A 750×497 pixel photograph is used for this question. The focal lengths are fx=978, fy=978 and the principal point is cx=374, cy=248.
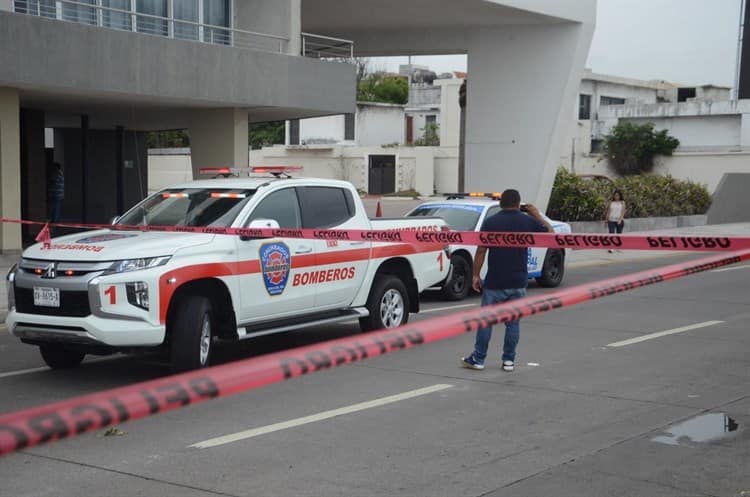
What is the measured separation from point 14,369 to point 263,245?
108 inches

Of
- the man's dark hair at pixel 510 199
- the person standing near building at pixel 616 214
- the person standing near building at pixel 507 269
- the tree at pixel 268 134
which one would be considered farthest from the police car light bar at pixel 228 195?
the tree at pixel 268 134

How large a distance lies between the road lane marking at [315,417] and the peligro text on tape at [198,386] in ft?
9.88

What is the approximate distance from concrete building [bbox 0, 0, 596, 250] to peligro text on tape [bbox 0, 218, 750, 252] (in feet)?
28.2

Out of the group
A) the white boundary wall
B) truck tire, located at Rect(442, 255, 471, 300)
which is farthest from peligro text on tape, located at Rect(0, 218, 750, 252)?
the white boundary wall

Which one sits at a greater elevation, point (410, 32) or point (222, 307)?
point (410, 32)

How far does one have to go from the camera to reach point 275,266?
380 inches

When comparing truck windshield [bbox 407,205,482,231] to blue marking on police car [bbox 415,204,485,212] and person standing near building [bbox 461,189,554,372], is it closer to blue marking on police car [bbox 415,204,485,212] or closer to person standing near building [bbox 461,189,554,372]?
blue marking on police car [bbox 415,204,485,212]

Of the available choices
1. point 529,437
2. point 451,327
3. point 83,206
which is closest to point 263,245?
point 529,437

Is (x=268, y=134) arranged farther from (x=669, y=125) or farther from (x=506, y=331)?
(x=506, y=331)

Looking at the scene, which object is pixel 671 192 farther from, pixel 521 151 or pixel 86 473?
pixel 86 473

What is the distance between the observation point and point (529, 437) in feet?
23.5

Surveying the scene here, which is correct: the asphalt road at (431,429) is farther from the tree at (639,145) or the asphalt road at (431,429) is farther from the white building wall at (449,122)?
the white building wall at (449,122)

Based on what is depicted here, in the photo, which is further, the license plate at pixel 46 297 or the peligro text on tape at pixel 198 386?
the license plate at pixel 46 297

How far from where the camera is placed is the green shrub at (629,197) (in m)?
31.3
